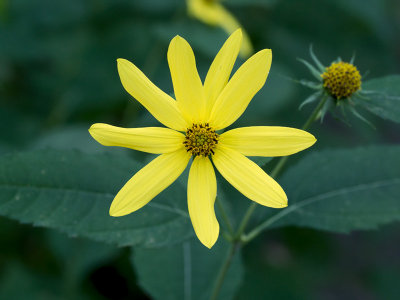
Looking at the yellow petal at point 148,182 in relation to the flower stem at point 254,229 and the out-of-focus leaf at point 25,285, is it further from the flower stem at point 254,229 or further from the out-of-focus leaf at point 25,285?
the out-of-focus leaf at point 25,285

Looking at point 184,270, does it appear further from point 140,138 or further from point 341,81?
point 341,81

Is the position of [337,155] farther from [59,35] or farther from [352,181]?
[59,35]

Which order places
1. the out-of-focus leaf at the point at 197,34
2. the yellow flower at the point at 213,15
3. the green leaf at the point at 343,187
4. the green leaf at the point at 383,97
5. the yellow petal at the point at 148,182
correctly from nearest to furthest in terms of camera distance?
the yellow petal at the point at 148,182 < the green leaf at the point at 383,97 < the green leaf at the point at 343,187 < the out-of-focus leaf at the point at 197,34 < the yellow flower at the point at 213,15

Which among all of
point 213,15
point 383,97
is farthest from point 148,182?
point 213,15

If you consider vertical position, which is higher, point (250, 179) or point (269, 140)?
point (269, 140)

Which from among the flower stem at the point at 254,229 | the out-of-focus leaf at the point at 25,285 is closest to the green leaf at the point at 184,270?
the flower stem at the point at 254,229

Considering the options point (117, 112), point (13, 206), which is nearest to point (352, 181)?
point (13, 206)

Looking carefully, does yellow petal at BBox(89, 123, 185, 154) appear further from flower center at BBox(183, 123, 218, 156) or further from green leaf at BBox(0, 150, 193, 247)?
green leaf at BBox(0, 150, 193, 247)
